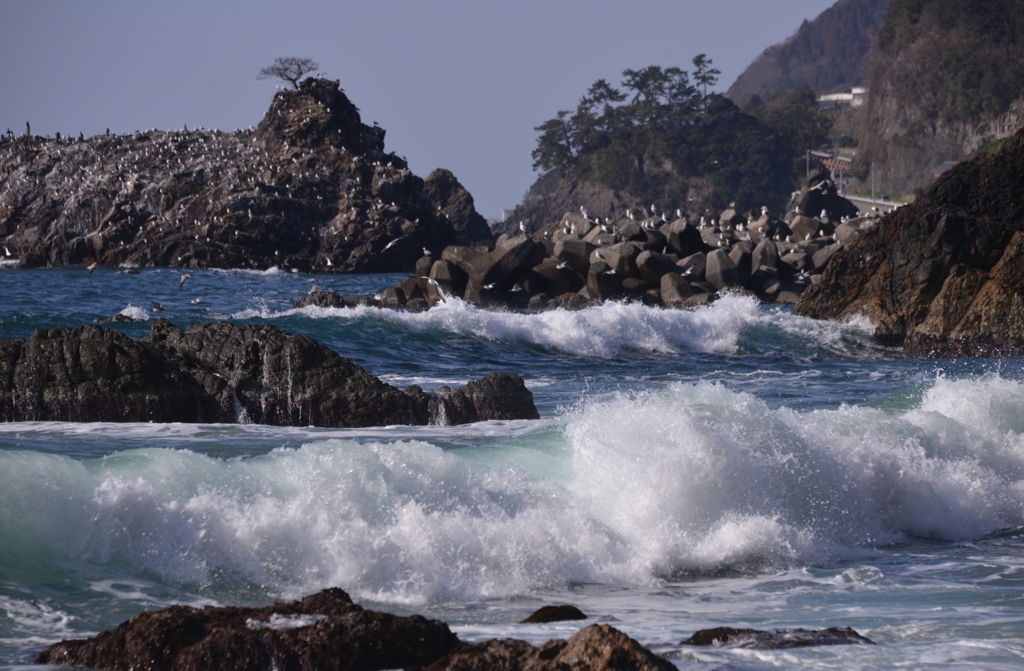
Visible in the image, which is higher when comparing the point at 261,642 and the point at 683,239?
the point at 683,239

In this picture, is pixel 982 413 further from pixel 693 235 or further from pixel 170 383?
pixel 693 235

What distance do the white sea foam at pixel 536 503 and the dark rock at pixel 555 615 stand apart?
0.86 metres

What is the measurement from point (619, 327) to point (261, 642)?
16.3 m

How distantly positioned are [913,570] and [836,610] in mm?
1343

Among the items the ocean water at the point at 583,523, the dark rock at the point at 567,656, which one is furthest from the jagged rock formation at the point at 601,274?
the dark rock at the point at 567,656

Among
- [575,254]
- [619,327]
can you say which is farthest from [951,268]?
[575,254]

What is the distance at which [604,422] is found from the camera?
7.84 meters

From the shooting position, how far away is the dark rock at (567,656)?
3391 mm

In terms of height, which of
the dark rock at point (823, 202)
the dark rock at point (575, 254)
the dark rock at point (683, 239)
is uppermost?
the dark rock at point (823, 202)

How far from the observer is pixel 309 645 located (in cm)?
374

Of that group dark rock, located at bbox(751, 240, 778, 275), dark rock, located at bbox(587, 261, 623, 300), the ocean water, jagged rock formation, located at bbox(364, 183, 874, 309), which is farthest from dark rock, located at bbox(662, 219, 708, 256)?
the ocean water

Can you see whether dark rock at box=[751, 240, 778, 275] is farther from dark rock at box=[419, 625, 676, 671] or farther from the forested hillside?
the forested hillside

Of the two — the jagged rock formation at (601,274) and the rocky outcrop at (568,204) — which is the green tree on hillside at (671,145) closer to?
the rocky outcrop at (568,204)

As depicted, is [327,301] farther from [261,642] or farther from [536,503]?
[261,642]
